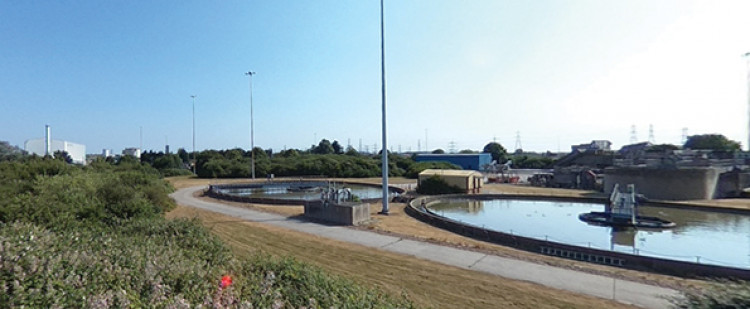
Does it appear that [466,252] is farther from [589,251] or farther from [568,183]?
[568,183]

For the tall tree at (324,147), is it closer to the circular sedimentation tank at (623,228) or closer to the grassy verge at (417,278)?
the circular sedimentation tank at (623,228)

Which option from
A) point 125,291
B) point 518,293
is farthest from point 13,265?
point 518,293

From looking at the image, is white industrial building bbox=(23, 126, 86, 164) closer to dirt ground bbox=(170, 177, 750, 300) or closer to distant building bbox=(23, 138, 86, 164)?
distant building bbox=(23, 138, 86, 164)

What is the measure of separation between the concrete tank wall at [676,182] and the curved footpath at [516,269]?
2484 centimetres

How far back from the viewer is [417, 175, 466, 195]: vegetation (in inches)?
1183

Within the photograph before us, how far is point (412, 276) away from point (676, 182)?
29029 mm

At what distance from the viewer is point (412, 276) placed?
8.98 meters

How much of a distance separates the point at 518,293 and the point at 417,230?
8.00m

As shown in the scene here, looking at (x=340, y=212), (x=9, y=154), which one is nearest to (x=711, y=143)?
(x=340, y=212)

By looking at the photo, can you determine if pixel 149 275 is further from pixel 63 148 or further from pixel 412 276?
pixel 63 148

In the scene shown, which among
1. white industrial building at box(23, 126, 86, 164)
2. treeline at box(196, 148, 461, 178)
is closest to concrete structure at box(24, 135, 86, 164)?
white industrial building at box(23, 126, 86, 164)

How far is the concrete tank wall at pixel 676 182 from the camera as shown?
2705 cm

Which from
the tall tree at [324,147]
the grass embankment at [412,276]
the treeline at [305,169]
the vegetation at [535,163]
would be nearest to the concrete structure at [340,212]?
the grass embankment at [412,276]

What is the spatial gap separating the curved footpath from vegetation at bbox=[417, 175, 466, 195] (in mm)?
15959
